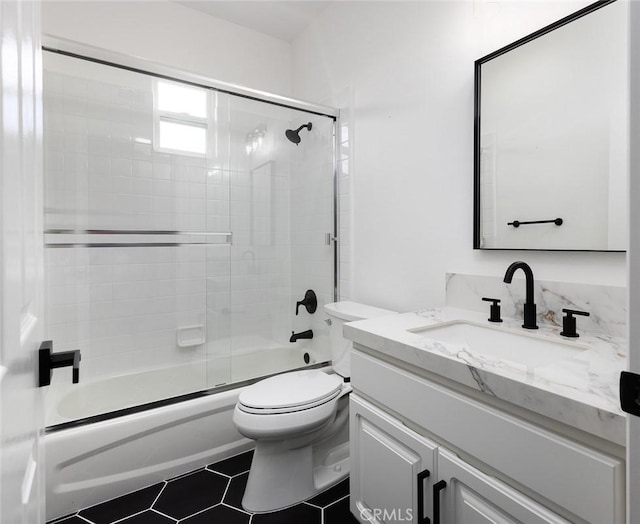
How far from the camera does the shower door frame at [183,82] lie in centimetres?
147

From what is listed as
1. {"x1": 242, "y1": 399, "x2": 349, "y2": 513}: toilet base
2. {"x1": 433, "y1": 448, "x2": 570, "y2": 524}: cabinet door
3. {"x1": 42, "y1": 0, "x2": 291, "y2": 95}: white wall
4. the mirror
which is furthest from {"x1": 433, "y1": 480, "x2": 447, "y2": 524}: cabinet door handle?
{"x1": 42, "y1": 0, "x2": 291, "y2": 95}: white wall

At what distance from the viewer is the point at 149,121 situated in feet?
6.38

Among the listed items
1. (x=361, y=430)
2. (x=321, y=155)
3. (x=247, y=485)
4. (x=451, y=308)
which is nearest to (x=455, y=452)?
(x=361, y=430)

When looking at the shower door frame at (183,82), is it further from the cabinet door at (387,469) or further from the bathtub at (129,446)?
the cabinet door at (387,469)

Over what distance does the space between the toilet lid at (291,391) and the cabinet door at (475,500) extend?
2.07ft

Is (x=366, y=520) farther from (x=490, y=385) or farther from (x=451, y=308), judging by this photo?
(x=451, y=308)

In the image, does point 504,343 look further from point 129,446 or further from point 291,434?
point 129,446

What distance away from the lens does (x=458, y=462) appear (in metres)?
0.82

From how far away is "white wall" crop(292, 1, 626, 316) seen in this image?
130 cm

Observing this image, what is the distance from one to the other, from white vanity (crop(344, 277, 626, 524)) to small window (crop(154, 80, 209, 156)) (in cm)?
149

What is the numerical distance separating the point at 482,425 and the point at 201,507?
1.21 meters

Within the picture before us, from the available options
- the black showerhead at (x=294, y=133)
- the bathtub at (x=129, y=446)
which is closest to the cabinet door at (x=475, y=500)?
the bathtub at (x=129, y=446)

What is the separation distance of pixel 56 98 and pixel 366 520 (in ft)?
7.35

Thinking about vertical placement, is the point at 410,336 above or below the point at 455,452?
above
